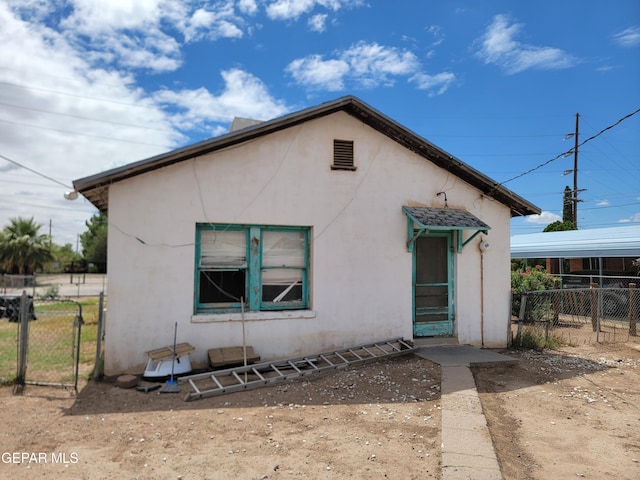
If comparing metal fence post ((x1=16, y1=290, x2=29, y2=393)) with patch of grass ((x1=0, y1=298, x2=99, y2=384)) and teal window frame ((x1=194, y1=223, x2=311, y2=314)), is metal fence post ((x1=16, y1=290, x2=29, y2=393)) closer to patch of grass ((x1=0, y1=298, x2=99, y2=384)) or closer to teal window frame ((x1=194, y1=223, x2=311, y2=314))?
patch of grass ((x1=0, y1=298, x2=99, y2=384))

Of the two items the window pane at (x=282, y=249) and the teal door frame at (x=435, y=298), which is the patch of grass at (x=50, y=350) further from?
the teal door frame at (x=435, y=298)

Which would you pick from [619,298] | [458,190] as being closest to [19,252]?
[458,190]

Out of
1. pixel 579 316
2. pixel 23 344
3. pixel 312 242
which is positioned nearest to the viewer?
pixel 23 344

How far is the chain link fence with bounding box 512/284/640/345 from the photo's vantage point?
32.0ft

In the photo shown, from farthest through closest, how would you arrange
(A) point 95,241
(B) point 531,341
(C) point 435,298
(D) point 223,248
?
(A) point 95,241
(B) point 531,341
(C) point 435,298
(D) point 223,248

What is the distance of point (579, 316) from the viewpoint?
1269cm

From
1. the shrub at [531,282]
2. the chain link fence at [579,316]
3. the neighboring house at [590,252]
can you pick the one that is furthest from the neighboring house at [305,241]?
the neighboring house at [590,252]

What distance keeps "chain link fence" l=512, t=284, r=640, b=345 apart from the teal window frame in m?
5.06

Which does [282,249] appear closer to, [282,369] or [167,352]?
[282,369]

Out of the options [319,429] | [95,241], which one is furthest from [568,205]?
[95,241]

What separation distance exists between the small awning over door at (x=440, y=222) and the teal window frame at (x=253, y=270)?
208 cm

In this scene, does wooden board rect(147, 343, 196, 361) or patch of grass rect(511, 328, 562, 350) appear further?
patch of grass rect(511, 328, 562, 350)

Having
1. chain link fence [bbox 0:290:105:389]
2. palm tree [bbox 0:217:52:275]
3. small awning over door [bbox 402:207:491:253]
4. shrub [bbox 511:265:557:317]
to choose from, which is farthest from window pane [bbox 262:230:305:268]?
palm tree [bbox 0:217:52:275]

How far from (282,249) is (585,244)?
1455 cm
